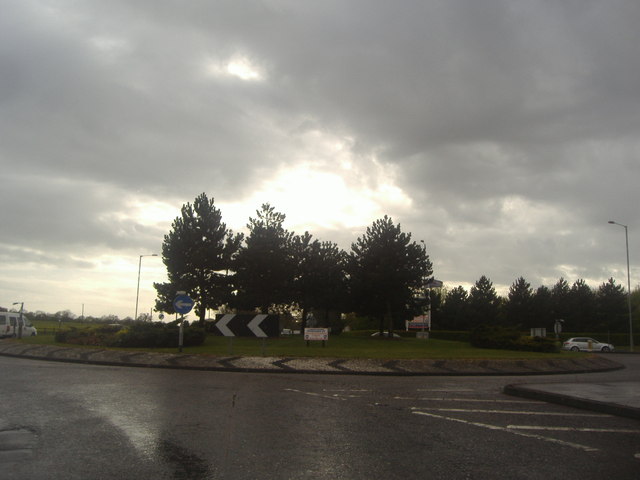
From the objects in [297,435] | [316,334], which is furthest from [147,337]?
[297,435]

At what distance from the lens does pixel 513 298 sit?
254ft

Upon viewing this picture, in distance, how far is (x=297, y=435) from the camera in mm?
7402

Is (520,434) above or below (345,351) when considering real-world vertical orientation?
below

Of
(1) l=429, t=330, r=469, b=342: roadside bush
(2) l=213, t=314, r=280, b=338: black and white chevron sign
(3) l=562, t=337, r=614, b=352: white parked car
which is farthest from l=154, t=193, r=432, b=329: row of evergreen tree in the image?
(2) l=213, t=314, r=280, b=338: black and white chevron sign

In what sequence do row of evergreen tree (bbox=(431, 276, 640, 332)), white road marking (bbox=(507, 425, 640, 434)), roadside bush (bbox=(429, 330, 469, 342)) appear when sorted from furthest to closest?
row of evergreen tree (bbox=(431, 276, 640, 332)) < roadside bush (bbox=(429, 330, 469, 342)) < white road marking (bbox=(507, 425, 640, 434))

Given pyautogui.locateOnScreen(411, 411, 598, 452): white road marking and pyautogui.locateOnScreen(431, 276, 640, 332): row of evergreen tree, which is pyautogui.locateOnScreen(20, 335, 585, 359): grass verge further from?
pyautogui.locateOnScreen(431, 276, 640, 332): row of evergreen tree

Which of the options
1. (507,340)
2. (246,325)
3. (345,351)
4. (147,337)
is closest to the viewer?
(246,325)

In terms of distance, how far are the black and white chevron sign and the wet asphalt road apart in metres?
8.14

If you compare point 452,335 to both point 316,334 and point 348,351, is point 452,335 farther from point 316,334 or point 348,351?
point 348,351

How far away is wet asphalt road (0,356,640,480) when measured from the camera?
227 inches

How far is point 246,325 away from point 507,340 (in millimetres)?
18498

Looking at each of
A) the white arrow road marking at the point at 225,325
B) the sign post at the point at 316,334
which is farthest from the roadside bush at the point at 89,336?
the sign post at the point at 316,334

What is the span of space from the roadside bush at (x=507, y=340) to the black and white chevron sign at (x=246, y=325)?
16997mm

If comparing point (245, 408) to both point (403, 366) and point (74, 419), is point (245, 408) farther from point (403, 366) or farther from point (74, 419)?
point (403, 366)
